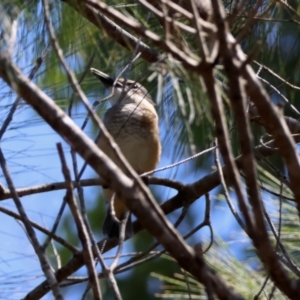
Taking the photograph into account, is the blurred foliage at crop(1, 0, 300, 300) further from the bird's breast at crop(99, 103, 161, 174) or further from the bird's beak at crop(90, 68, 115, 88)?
the bird's breast at crop(99, 103, 161, 174)

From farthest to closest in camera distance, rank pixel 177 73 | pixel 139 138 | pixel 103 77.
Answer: pixel 139 138
pixel 103 77
pixel 177 73

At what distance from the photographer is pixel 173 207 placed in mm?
2023

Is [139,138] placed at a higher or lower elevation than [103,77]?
lower

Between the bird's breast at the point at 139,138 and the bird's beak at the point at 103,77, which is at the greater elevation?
the bird's beak at the point at 103,77

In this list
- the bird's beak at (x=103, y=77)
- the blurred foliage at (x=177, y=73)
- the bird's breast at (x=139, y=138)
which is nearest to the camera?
the blurred foliage at (x=177, y=73)

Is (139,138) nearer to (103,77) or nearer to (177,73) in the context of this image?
(103,77)

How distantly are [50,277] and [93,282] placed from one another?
6 cm

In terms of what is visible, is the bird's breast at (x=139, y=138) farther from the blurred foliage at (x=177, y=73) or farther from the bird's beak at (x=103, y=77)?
the bird's beak at (x=103, y=77)

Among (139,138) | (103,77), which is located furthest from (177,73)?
(139,138)

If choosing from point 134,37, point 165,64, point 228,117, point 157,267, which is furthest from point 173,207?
point 157,267

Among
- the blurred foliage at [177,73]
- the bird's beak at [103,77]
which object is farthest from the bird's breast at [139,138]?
the bird's beak at [103,77]

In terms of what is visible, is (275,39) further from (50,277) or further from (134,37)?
(50,277)

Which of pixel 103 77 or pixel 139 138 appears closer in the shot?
pixel 103 77

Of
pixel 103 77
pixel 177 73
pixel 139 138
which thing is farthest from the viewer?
pixel 139 138
